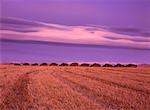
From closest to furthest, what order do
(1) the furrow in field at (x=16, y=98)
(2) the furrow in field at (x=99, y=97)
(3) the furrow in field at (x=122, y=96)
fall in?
1. (1) the furrow in field at (x=16, y=98)
2. (2) the furrow in field at (x=99, y=97)
3. (3) the furrow in field at (x=122, y=96)

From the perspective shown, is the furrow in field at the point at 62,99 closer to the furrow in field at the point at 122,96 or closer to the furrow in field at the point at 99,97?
the furrow in field at the point at 99,97

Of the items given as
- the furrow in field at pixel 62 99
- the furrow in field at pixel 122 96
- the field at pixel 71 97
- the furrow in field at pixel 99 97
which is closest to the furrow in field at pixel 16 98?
the field at pixel 71 97

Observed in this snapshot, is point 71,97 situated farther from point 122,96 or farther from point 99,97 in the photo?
point 122,96

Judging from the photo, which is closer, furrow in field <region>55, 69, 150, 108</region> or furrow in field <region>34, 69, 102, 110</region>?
furrow in field <region>34, 69, 102, 110</region>

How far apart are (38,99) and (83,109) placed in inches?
36.7

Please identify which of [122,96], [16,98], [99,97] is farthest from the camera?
[122,96]

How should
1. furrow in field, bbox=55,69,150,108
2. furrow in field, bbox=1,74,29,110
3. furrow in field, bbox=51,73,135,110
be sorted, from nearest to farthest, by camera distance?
furrow in field, bbox=1,74,29,110 < furrow in field, bbox=51,73,135,110 < furrow in field, bbox=55,69,150,108

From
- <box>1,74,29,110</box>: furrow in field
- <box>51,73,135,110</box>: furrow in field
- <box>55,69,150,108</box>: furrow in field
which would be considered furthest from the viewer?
<box>55,69,150,108</box>: furrow in field

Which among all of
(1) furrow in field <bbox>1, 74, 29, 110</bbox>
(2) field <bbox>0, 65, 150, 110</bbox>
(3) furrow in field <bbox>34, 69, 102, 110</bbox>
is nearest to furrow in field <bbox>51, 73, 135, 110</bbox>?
(2) field <bbox>0, 65, 150, 110</bbox>

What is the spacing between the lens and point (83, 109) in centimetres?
598

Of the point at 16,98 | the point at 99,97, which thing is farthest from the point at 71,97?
the point at 16,98

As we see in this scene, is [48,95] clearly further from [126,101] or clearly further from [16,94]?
[126,101]

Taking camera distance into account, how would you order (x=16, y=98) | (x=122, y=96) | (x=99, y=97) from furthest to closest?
(x=122, y=96) < (x=99, y=97) < (x=16, y=98)

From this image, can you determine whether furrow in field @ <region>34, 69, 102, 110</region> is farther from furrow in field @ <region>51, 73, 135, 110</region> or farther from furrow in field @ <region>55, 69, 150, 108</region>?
furrow in field @ <region>55, 69, 150, 108</region>
